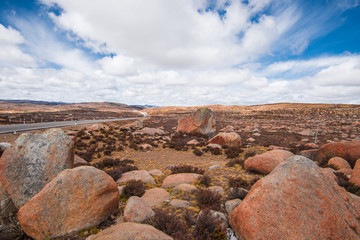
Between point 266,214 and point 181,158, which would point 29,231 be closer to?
point 266,214

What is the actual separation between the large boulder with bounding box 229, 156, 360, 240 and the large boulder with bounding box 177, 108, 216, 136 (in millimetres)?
15947

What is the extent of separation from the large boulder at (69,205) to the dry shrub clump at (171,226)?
1.46 metres

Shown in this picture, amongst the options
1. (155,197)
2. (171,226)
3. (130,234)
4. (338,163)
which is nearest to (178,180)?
(155,197)

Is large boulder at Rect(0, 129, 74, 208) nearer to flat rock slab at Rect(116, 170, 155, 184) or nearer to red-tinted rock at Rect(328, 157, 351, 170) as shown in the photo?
flat rock slab at Rect(116, 170, 155, 184)

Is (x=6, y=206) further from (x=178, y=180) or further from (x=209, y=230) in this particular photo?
(x=209, y=230)

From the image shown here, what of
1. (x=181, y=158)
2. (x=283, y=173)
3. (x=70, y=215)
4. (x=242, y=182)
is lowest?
(x=181, y=158)

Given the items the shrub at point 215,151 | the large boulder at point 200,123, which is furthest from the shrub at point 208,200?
the large boulder at point 200,123

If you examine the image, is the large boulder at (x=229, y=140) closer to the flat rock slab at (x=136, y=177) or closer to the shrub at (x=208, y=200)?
the flat rock slab at (x=136, y=177)

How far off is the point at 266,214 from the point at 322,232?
1006mm

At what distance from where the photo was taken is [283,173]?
4055 millimetres

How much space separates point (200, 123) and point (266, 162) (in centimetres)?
1261

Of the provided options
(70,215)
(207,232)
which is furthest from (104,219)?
(207,232)

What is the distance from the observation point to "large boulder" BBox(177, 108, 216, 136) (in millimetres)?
20125

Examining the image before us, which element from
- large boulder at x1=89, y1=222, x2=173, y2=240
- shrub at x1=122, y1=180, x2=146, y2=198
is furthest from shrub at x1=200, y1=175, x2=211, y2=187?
large boulder at x1=89, y1=222, x2=173, y2=240
